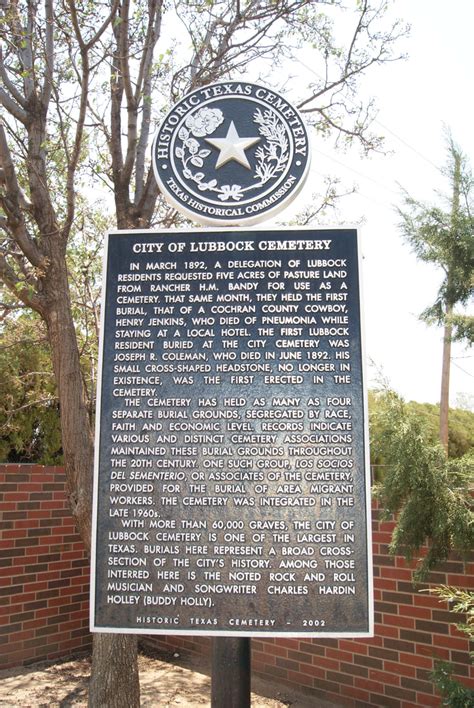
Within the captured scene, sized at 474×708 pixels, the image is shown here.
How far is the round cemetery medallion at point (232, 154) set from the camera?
12.3 ft

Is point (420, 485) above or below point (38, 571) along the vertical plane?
above

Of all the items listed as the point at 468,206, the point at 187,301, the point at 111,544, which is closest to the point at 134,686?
the point at 111,544

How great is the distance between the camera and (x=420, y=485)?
4199mm

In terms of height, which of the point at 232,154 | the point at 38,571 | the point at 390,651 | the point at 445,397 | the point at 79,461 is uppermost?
the point at 232,154

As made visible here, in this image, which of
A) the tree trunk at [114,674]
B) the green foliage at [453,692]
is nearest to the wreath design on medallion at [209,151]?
the green foliage at [453,692]

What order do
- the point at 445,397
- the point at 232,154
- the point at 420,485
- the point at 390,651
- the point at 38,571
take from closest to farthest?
the point at 232,154 → the point at 420,485 → the point at 390,651 → the point at 38,571 → the point at 445,397

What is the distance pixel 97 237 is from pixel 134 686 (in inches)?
202

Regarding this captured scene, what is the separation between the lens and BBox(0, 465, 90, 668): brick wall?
252 inches

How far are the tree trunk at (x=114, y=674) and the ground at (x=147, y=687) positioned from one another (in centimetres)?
84

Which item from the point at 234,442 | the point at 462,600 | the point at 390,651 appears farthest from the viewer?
the point at 390,651

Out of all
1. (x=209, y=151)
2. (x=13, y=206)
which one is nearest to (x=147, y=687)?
(x=13, y=206)

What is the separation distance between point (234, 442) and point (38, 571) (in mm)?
4229

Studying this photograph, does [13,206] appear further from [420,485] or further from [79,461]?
[420,485]

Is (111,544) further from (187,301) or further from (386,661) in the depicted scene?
(386,661)
